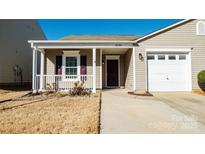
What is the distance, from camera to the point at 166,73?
31.4ft

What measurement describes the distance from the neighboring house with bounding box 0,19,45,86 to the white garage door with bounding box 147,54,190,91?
11.2 m

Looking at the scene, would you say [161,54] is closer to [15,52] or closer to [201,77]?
[201,77]

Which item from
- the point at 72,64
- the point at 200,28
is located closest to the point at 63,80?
the point at 72,64

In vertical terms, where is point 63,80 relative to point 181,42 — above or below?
below

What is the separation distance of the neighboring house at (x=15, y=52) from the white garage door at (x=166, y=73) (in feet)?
36.7

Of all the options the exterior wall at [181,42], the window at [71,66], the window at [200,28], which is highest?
the window at [200,28]

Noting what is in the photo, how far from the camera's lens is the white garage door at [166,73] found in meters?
9.59

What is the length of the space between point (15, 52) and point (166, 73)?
12737 millimetres

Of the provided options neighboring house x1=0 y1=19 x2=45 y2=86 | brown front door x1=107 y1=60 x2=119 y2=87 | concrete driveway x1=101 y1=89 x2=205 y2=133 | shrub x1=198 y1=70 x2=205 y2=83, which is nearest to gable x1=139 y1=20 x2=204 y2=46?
shrub x1=198 y1=70 x2=205 y2=83

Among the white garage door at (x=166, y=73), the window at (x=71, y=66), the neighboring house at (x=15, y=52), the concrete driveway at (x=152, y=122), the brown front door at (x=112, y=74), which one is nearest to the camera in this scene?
the concrete driveway at (x=152, y=122)

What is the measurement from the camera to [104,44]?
948 cm

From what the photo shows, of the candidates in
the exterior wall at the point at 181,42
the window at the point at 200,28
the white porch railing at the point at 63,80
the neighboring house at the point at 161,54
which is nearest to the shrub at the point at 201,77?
the neighboring house at the point at 161,54

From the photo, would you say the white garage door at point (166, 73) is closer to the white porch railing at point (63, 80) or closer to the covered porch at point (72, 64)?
the covered porch at point (72, 64)
